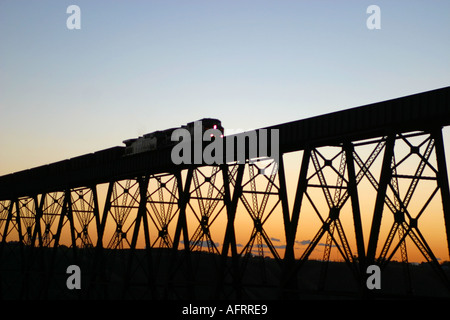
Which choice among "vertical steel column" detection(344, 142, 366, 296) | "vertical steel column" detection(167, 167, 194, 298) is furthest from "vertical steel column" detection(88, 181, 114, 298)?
"vertical steel column" detection(344, 142, 366, 296)

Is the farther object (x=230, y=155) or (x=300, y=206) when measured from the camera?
(x=230, y=155)

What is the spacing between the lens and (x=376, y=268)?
2033 cm

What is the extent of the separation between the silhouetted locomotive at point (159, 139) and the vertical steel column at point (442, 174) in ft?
43.1

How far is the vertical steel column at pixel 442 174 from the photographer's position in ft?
64.2

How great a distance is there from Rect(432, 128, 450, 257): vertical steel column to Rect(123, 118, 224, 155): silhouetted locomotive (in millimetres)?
13145

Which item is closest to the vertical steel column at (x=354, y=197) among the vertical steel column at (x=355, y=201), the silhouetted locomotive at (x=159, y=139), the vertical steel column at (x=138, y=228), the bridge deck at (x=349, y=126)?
the vertical steel column at (x=355, y=201)

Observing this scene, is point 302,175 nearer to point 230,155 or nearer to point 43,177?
point 230,155

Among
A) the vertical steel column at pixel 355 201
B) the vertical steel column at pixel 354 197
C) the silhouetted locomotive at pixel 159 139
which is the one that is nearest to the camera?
the vertical steel column at pixel 355 201

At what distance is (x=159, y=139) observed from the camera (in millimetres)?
34562

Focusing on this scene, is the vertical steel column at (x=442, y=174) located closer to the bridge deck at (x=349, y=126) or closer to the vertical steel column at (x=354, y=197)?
the bridge deck at (x=349, y=126)

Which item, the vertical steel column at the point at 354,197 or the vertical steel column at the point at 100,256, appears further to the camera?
the vertical steel column at the point at 100,256

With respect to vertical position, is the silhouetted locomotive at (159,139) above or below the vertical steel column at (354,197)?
above
